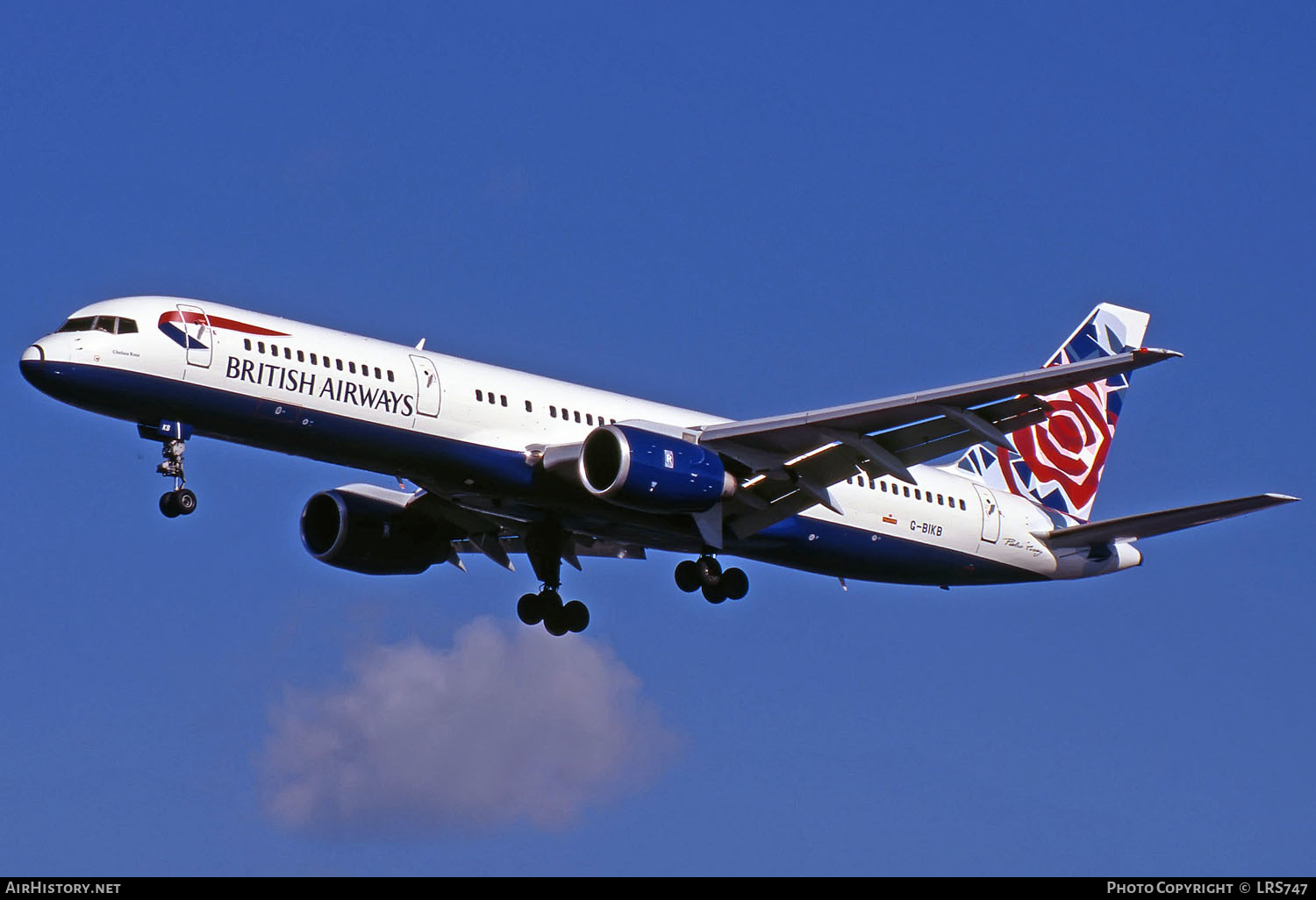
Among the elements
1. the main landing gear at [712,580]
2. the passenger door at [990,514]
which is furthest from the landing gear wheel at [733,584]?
the passenger door at [990,514]

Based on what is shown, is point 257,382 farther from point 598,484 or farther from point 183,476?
point 598,484

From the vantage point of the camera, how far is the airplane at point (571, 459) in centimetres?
3769

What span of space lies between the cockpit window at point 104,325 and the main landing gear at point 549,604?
10.3 meters

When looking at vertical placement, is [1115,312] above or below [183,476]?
above

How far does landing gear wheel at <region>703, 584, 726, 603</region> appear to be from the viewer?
43.7 metres

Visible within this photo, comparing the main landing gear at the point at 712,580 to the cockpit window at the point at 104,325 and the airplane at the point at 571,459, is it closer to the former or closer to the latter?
the airplane at the point at 571,459

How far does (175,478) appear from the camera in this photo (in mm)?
38000

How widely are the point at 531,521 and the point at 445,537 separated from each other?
14.2 feet

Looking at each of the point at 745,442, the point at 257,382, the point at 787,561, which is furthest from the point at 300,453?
the point at 787,561

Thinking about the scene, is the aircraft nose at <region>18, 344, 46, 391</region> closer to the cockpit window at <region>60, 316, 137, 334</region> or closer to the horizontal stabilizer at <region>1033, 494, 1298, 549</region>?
the cockpit window at <region>60, 316, 137, 334</region>

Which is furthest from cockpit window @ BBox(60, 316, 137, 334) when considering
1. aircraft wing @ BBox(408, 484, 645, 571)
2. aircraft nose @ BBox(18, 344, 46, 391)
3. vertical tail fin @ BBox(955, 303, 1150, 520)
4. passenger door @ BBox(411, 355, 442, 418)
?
vertical tail fin @ BBox(955, 303, 1150, 520)

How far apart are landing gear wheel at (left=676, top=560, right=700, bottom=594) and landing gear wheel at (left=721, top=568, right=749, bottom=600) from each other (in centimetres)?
60

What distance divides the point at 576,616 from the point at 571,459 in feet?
21.6
